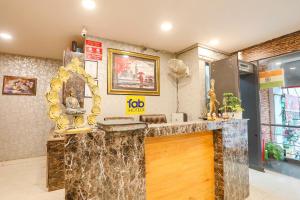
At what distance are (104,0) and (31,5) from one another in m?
1.17

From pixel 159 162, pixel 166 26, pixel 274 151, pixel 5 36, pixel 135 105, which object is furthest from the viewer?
pixel 274 151

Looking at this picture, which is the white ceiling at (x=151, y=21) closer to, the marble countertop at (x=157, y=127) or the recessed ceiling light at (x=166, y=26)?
the recessed ceiling light at (x=166, y=26)

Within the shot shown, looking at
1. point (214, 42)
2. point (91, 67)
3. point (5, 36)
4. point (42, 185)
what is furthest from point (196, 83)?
point (5, 36)

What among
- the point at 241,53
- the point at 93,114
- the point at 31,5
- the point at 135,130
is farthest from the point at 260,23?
the point at 31,5

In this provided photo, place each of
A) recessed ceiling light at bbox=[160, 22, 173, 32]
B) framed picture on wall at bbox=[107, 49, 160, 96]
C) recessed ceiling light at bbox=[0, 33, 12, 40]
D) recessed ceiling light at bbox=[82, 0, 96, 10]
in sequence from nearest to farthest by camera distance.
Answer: recessed ceiling light at bbox=[82, 0, 96, 10] → recessed ceiling light at bbox=[160, 22, 173, 32] → recessed ceiling light at bbox=[0, 33, 12, 40] → framed picture on wall at bbox=[107, 49, 160, 96]

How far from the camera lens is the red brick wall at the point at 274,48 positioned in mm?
3648

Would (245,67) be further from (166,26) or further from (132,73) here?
(132,73)

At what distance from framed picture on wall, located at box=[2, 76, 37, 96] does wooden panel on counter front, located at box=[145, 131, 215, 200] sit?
5.12 m

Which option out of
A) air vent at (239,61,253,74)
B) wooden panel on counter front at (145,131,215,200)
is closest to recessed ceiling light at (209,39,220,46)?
air vent at (239,61,253,74)

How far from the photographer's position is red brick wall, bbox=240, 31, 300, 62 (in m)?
3.65

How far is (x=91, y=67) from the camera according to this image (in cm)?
345

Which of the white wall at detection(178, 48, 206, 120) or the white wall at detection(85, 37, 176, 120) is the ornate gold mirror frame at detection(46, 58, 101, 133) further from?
the white wall at detection(178, 48, 206, 120)

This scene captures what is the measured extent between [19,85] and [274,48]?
721 cm

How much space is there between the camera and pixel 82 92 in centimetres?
334
